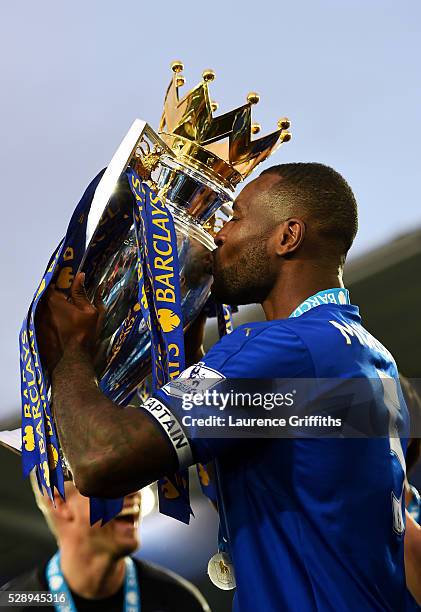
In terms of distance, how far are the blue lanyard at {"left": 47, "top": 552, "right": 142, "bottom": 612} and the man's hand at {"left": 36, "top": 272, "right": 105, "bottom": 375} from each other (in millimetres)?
959

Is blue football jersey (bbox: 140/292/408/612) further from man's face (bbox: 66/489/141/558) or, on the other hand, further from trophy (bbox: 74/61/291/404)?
man's face (bbox: 66/489/141/558)

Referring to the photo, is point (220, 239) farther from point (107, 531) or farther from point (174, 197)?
point (107, 531)

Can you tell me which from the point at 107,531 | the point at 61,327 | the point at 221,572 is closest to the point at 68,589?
the point at 107,531

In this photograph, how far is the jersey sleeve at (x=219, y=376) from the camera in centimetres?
109

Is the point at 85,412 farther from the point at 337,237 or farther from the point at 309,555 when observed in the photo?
the point at 337,237

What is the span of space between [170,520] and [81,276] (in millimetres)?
1281

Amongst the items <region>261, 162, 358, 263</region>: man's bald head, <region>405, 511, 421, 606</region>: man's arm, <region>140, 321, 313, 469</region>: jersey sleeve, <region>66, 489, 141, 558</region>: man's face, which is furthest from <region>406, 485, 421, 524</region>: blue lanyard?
<region>140, 321, 313, 469</region>: jersey sleeve

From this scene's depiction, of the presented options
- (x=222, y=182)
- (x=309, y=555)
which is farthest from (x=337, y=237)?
(x=309, y=555)

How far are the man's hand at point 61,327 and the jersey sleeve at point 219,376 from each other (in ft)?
0.55

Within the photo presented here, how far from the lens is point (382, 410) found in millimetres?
1234

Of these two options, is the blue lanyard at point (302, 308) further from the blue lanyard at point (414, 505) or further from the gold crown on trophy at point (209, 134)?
the blue lanyard at point (414, 505)

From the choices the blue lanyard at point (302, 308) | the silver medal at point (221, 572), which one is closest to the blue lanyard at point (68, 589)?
the silver medal at point (221, 572)

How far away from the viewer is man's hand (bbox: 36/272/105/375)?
122 cm

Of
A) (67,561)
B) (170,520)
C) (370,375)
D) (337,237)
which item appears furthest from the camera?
(170,520)
